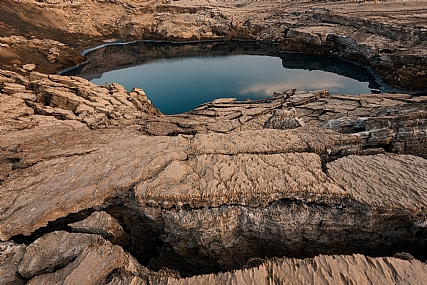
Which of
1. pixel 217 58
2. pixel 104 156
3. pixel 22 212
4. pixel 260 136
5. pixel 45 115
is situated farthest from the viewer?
pixel 217 58

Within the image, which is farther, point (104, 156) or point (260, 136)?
point (260, 136)

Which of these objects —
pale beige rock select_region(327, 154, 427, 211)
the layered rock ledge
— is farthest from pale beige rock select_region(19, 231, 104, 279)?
pale beige rock select_region(327, 154, 427, 211)

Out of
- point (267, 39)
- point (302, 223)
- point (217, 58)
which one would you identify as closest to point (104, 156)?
point (302, 223)

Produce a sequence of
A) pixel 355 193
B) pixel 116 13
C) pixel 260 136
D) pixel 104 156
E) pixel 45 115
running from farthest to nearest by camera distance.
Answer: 1. pixel 116 13
2. pixel 45 115
3. pixel 260 136
4. pixel 104 156
5. pixel 355 193

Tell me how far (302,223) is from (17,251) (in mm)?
3339

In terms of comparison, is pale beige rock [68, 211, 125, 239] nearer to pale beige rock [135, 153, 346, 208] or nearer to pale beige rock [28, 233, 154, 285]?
pale beige rock [28, 233, 154, 285]

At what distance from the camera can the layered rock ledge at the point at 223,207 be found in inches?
95.4

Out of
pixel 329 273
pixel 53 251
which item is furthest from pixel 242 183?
pixel 53 251

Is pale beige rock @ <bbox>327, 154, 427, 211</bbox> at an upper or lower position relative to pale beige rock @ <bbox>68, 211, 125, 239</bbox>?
upper

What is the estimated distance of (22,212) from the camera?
3.09 meters

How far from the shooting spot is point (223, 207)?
2.93 m

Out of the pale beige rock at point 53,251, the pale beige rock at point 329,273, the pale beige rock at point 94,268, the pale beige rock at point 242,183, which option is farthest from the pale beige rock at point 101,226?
the pale beige rock at point 329,273

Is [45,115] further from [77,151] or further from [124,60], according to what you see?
[124,60]

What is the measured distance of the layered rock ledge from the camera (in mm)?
2424
